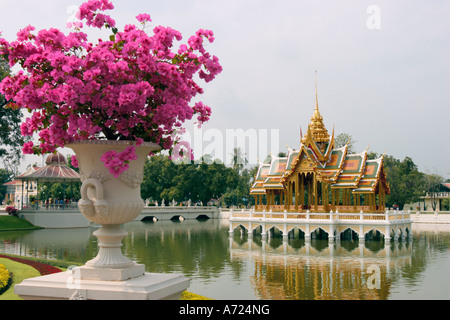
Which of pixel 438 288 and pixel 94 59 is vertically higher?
pixel 94 59

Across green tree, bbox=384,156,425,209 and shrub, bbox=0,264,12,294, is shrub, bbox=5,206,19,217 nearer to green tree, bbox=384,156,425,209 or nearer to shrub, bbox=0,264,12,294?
shrub, bbox=0,264,12,294

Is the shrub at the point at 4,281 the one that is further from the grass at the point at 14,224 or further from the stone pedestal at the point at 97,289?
the grass at the point at 14,224

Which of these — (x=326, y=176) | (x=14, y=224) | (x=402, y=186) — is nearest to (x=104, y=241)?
(x=326, y=176)

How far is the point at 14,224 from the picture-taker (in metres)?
40.8

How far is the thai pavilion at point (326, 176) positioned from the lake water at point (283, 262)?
2.63 meters

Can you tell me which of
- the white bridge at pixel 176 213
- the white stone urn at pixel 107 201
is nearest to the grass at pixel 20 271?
the white stone urn at pixel 107 201

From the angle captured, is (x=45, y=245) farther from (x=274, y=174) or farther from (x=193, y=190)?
(x=193, y=190)

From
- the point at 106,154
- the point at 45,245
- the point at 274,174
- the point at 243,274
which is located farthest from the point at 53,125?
the point at 274,174

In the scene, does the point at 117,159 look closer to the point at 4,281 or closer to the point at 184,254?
the point at 4,281

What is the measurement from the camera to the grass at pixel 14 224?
3962 centimetres

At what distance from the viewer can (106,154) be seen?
4855mm
